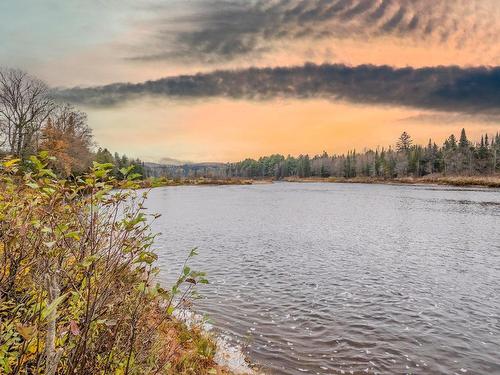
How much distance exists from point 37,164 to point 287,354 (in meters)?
8.33

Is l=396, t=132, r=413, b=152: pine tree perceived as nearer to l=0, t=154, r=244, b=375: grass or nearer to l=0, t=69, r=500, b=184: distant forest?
l=0, t=69, r=500, b=184: distant forest

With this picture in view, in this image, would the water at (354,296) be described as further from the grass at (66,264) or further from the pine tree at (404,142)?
the pine tree at (404,142)

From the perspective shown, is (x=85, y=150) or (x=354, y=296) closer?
(x=354, y=296)

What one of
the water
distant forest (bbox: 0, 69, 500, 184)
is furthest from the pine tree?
the water

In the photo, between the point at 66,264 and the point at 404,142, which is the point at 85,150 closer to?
the point at 66,264

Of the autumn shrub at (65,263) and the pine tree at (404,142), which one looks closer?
the autumn shrub at (65,263)

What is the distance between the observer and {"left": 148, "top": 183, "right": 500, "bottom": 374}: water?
30.1 feet

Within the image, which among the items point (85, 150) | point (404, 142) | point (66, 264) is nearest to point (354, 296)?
point (66, 264)

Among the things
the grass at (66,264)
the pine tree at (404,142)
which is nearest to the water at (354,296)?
the grass at (66,264)

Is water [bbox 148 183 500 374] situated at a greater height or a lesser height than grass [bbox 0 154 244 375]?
lesser

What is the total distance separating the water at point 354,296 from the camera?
918 centimetres

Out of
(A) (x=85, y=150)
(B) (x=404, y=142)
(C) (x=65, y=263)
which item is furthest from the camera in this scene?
(B) (x=404, y=142)

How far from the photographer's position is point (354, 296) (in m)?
13.7

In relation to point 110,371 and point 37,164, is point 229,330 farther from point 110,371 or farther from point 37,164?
point 37,164
